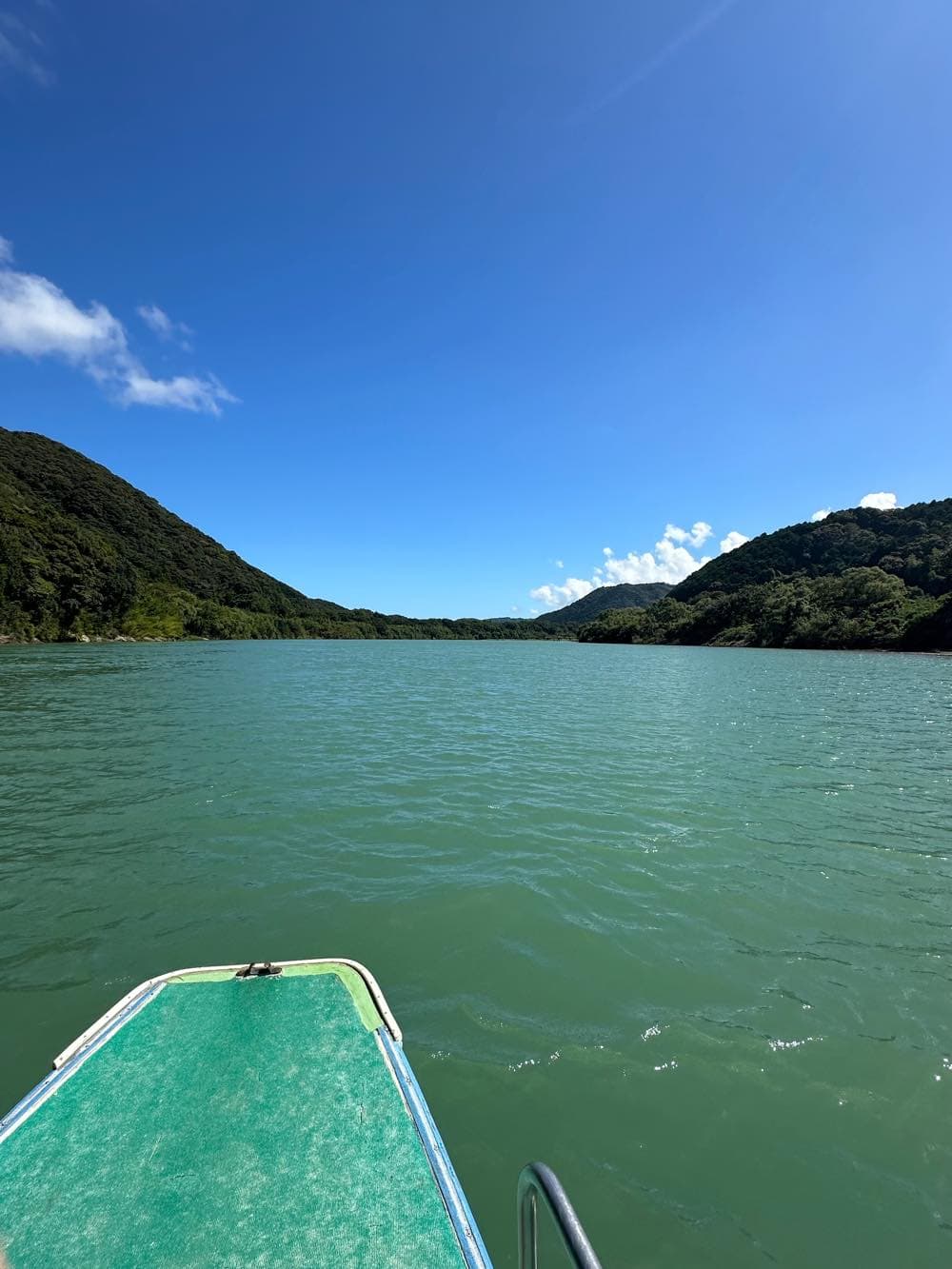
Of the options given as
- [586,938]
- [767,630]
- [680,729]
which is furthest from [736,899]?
[767,630]

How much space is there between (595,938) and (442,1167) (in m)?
4.53

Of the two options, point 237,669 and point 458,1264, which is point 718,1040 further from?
point 237,669

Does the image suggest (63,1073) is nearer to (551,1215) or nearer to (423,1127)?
(423,1127)

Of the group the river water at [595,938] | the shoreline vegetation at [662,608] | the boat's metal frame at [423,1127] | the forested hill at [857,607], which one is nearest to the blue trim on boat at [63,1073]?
the boat's metal frame at [423,1127]

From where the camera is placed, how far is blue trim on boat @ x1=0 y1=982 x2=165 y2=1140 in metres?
3.63

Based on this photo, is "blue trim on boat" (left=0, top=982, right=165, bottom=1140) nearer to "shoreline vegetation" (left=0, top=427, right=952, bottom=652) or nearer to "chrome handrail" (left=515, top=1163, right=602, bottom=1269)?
"chrome handrail" (left=515, top=1163, right=602, bottom=1269)

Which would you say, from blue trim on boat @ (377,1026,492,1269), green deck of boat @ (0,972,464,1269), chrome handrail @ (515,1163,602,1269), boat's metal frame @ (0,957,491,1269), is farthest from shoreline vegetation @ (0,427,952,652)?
chrome handrail @ (515,1163,602,1269)

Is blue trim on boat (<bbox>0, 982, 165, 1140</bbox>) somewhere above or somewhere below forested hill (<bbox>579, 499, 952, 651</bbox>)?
below

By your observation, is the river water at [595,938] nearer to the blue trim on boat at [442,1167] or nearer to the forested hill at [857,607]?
the blue trim on boat at [442,1167]

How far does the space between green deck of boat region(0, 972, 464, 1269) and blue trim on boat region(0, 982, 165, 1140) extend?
2.0 inches

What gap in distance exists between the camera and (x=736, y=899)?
867 cm

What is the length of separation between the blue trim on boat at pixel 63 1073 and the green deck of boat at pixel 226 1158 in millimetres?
50

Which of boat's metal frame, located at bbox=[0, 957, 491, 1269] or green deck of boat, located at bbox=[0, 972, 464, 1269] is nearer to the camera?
green deck of boat, located at bbox=[0, 972, 464, 1269]

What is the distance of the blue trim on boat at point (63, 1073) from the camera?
363cm
